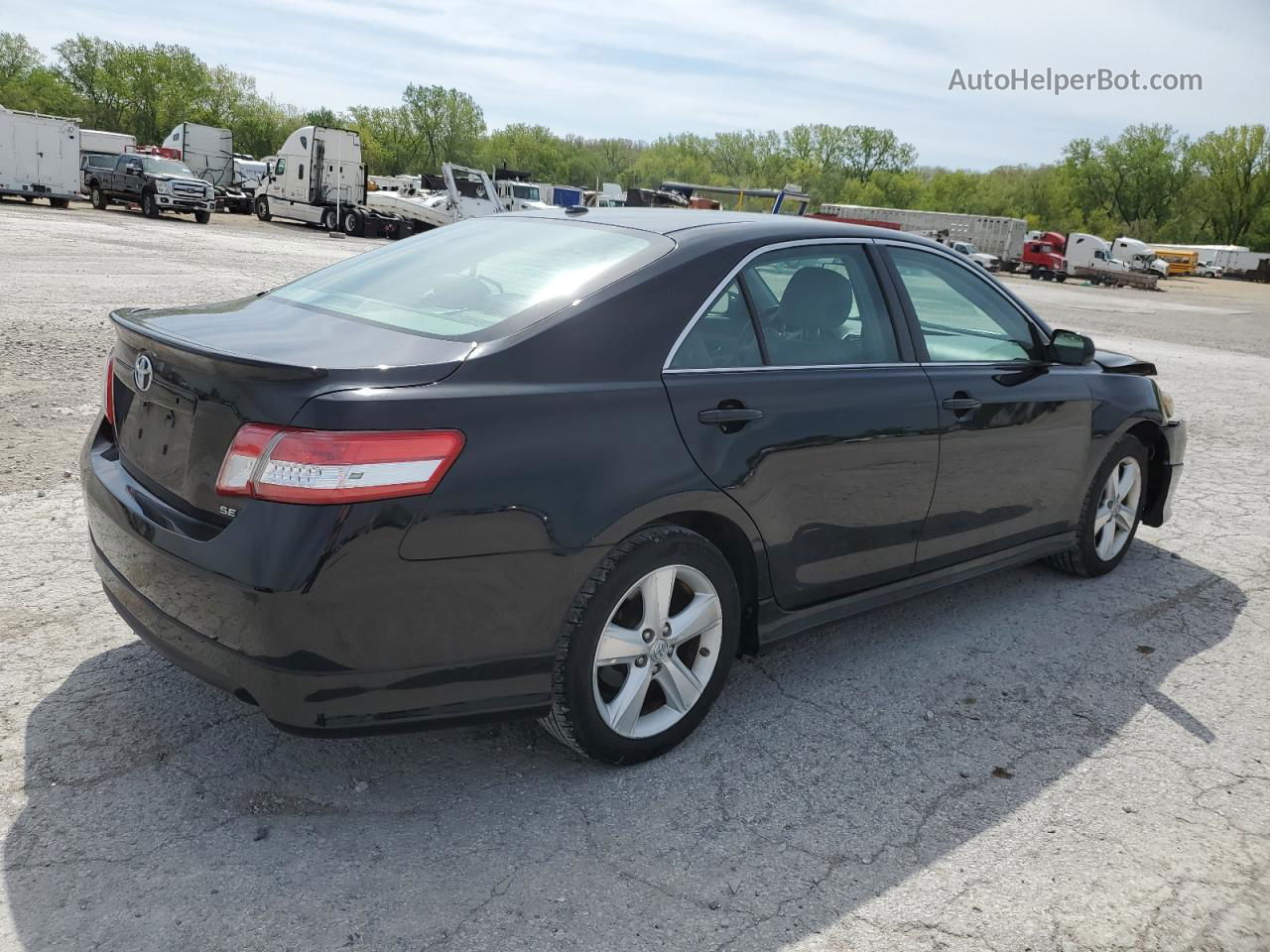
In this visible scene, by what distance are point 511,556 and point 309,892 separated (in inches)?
36.4

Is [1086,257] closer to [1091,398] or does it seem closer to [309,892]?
[1091,398]

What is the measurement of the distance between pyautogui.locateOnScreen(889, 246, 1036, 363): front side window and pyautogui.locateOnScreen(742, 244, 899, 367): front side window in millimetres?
206

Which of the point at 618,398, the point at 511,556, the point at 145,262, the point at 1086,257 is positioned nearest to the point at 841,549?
the point at 618,398

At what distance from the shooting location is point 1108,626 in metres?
4.67

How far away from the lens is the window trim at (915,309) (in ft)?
13.1

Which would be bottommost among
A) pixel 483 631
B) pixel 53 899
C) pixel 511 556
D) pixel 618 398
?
pixel 53 899

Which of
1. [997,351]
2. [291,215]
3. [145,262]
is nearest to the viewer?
[997,351]

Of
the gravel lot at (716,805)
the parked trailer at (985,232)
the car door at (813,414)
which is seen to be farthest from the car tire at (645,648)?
the parked trailer at (985,232)

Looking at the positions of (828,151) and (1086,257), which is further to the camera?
(828,151)

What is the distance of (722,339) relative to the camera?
10.9 ft

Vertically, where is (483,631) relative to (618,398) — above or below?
below

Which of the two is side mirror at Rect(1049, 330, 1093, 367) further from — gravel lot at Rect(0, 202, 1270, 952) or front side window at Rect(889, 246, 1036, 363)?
gravel lot at Rect(0, 202, 1270, 952)

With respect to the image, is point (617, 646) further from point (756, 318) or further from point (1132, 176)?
point (1132, 176)

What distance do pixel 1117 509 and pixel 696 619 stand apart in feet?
9.86
